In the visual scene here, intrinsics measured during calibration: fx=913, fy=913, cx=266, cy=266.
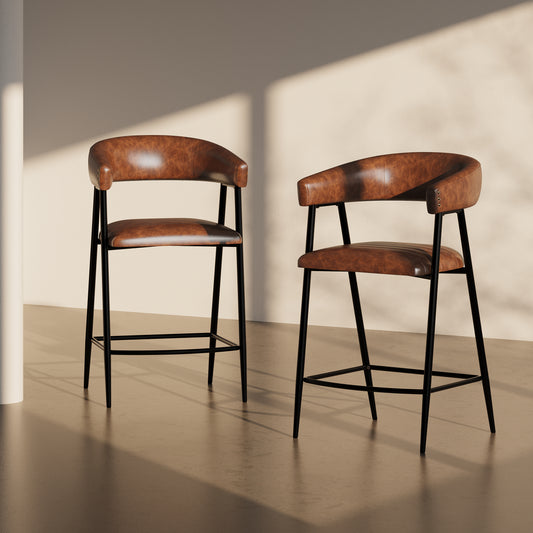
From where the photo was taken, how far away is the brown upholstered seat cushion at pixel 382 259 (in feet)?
8.77

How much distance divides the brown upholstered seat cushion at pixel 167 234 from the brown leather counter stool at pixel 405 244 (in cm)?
39

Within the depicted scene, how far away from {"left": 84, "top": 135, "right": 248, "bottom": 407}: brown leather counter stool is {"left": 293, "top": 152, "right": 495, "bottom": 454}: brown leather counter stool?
17.4 inches

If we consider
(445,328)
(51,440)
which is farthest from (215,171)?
(445,328)

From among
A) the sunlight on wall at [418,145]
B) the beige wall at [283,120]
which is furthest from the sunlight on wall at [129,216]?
the sunlight on wall at [418,145]

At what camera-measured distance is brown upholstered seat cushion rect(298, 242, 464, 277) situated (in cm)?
267

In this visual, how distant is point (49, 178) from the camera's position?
19.3 ft

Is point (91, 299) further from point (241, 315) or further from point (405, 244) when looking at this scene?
point (405, 244)

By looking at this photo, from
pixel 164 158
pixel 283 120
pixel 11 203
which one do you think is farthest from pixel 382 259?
pixel 283 120

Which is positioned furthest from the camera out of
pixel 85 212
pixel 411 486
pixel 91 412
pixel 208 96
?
pixel 85 212

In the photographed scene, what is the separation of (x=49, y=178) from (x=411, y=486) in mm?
4063

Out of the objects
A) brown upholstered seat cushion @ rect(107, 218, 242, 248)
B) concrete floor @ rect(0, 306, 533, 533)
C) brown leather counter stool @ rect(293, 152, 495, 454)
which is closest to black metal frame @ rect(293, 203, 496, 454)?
brown leather counter stool @ rect(293, 152, 495, 454)

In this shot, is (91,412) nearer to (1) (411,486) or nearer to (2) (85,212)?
(1) (411,486)

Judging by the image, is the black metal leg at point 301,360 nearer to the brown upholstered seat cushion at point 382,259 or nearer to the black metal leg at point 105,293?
the brown upholstered seat cushion at point 382,259

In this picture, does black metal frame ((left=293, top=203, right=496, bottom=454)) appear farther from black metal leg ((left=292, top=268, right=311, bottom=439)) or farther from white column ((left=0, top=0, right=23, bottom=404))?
white column ((left=0, top=0, right=23, bottom=404))
